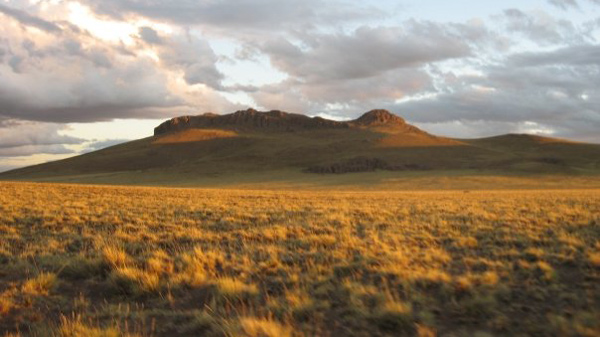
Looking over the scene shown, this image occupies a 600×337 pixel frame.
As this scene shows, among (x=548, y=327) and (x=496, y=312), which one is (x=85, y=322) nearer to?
(x=496, y=312)

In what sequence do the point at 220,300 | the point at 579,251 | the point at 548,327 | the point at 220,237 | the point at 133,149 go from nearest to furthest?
the point at 548,327
the point at 220,300
the point at 579,251
the point at 220,237
the point at 133,149

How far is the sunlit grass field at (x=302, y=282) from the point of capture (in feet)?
19.7

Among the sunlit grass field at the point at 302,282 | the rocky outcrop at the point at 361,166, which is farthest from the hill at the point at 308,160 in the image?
the sunlit grass field at the point at 302,282

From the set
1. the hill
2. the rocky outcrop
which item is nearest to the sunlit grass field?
the hill

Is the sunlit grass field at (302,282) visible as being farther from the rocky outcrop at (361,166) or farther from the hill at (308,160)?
the rocky outcrop at (361,166)

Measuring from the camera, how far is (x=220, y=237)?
12.8 metres

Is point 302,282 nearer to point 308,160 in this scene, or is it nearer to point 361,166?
point 361,166

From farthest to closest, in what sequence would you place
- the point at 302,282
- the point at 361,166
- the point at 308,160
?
the point at 308,160, the point at 361,166, the point at 302,282

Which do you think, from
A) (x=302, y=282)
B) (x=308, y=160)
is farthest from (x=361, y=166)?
(x=302, y=282)

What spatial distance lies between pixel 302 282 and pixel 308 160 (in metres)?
135

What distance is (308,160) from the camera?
14262cm

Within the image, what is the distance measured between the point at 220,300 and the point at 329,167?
365ft

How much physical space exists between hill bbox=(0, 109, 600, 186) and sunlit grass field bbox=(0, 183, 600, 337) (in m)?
78.2

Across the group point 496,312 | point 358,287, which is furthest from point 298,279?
point 496,312
